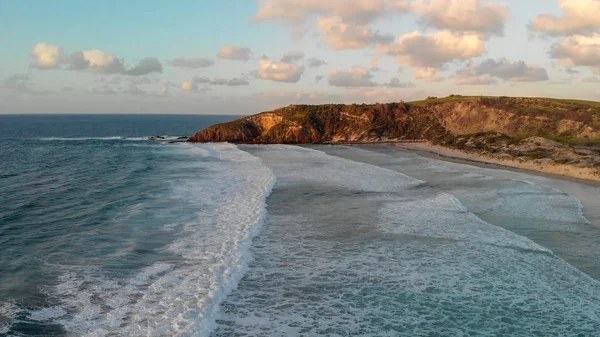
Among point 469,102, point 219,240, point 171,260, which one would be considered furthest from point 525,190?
point 469,102

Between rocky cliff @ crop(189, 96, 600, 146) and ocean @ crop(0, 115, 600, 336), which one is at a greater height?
rocky cliff @ crop(189, 96, 600, 146)

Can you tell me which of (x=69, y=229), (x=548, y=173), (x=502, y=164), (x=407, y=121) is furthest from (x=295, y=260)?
(x=407, y=121)

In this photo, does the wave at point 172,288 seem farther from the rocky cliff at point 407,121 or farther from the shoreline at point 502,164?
the rocky cliff at point 407,121

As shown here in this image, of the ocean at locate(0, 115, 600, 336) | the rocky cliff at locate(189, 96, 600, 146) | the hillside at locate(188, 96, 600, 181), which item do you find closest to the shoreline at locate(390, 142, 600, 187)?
the hillside at locate(188, 96, 600, 181)

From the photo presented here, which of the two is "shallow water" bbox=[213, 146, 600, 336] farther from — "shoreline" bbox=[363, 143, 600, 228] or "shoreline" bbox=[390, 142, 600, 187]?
"shoreline" bbox=[390, 142, 600, 187]

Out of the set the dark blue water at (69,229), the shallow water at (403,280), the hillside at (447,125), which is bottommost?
the shallow water at (403,280)

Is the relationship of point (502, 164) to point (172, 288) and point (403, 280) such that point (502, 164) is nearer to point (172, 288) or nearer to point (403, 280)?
point (403, 280)

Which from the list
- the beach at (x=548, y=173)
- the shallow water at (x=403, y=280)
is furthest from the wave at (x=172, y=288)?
the beach at (x=548, y=173)

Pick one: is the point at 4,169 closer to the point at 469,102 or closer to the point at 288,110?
the point at 288,110
